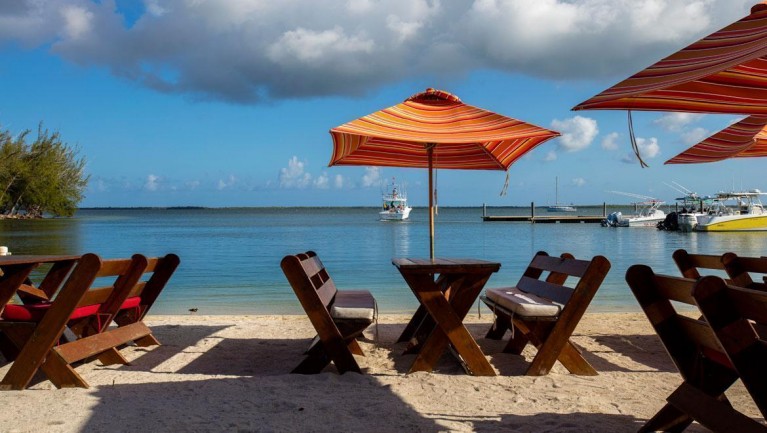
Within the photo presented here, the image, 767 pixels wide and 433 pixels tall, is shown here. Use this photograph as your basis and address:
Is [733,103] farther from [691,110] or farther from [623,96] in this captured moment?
[623,96]

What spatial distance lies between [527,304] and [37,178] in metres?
68.5

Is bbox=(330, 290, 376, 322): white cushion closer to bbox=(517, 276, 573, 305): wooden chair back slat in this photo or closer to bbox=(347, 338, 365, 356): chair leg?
bbox=(347, 338, 365, 356): chair leg

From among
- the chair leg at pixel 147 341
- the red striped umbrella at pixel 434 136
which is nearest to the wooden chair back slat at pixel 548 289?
the red striped umbrella at pixel 434 136

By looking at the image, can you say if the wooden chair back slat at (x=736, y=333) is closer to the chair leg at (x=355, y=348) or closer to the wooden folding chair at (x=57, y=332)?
the wooden folding chair at (x=57, y=332)

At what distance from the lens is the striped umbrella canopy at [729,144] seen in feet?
22.3

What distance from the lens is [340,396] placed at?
4.33 m

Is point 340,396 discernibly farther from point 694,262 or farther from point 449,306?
point 694,262

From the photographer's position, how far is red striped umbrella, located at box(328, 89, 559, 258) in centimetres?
590

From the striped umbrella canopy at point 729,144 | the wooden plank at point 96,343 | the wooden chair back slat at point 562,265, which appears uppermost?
the striped umbrella canopy at point 729,144

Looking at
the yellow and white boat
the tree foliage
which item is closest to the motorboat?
the yellow and white boat

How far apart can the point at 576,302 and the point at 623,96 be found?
1755mm

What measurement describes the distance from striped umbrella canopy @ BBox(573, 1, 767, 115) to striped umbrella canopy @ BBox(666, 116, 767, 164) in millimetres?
2873

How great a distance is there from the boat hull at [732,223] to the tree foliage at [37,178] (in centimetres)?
5457

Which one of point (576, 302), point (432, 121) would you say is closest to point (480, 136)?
point (432, 121)
